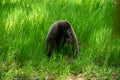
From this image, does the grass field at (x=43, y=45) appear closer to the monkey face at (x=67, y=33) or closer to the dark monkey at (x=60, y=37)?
the dark monkey at (x=60, y=37)

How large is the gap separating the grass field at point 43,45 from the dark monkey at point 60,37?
132mm

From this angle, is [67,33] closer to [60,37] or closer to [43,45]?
[60,37]

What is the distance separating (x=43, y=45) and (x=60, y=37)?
Result: 0.30 m

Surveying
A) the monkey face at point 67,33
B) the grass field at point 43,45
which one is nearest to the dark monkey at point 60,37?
the monkey face at point 67,33

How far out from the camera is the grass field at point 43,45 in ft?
11.9

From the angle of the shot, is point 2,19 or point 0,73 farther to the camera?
point 2,19

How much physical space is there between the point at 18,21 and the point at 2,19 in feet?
0.89

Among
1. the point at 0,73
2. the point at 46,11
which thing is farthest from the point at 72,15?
the point at 0,73

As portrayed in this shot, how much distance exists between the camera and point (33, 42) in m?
4.25

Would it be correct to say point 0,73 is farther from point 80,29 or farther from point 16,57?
point 80,29

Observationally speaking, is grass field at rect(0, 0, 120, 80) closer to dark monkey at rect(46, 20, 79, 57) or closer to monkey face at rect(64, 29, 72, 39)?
dark monkey at rect(46, 20, 79, 57)

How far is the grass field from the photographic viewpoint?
3.62m

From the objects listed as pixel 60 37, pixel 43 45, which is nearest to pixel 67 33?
pixel 60 37

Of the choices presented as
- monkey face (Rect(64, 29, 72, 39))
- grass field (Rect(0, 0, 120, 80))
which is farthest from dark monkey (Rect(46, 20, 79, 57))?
grass field (Rect(0, 0, 120, 80))
